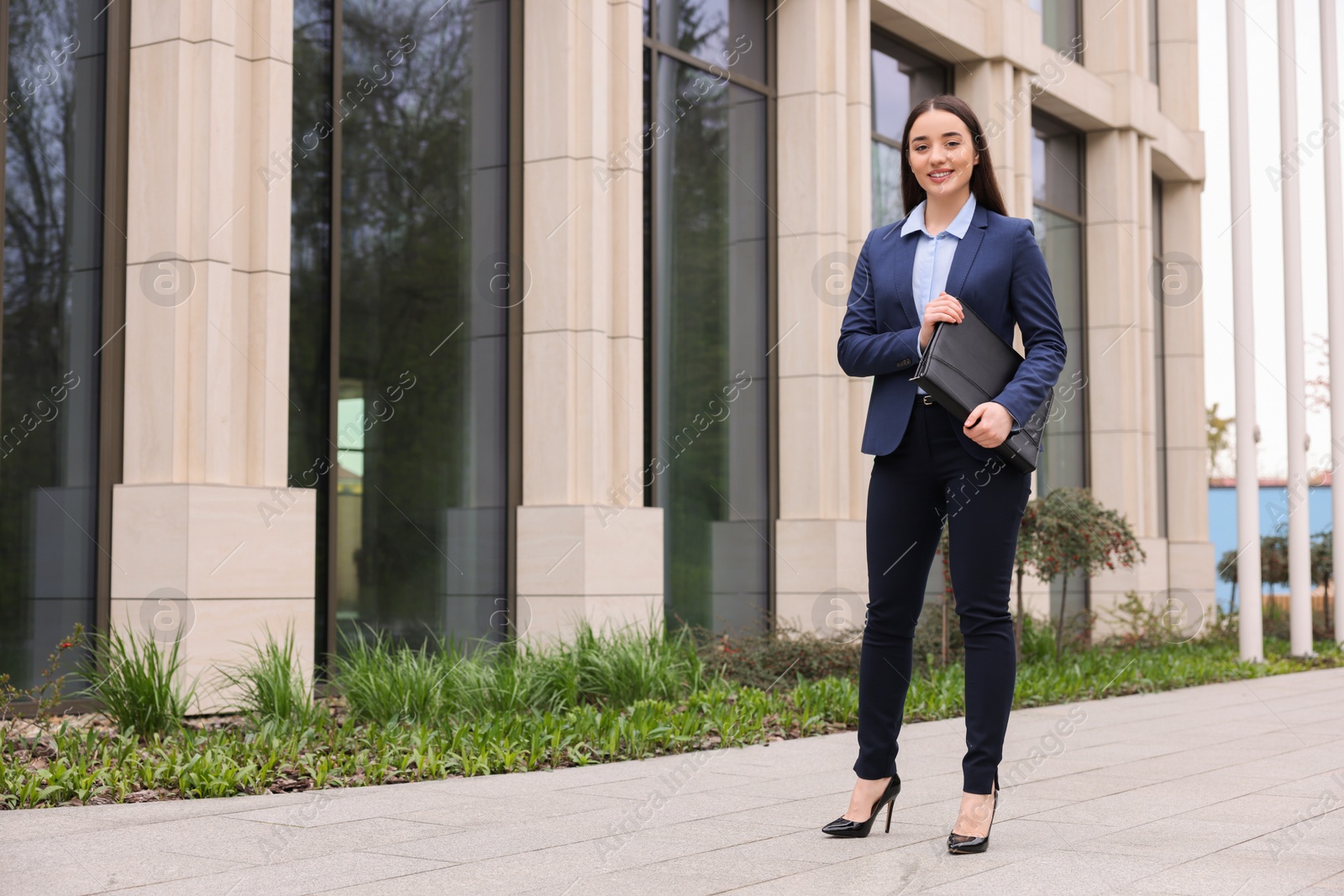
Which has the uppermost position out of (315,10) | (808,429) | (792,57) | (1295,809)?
(792,57)

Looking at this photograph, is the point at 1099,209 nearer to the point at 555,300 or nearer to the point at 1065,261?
the point at 1065,261

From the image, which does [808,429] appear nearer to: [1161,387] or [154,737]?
[154,737]

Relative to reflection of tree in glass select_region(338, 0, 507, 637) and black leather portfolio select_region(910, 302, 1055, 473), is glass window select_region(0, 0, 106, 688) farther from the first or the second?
black leather portfolio select_region(910, 302, 1055, 473)

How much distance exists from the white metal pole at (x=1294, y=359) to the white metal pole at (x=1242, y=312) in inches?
32.3

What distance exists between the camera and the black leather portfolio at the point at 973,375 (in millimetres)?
3875

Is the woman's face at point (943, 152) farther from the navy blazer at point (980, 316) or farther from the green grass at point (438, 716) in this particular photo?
the green grass at point (438, 716)

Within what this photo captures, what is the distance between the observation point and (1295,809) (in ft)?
16.1

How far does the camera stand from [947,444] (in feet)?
13.4

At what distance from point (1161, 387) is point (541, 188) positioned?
40.3 feet

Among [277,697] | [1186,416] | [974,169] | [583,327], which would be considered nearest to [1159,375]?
[1186,416]

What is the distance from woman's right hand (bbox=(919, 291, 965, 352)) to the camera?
3.96 m

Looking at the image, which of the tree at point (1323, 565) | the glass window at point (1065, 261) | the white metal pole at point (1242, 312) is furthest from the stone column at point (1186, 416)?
the white metal pole at point (1242, 312)

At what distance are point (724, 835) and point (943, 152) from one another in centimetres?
211

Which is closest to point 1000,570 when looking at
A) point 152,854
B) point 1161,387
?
point 152,854
